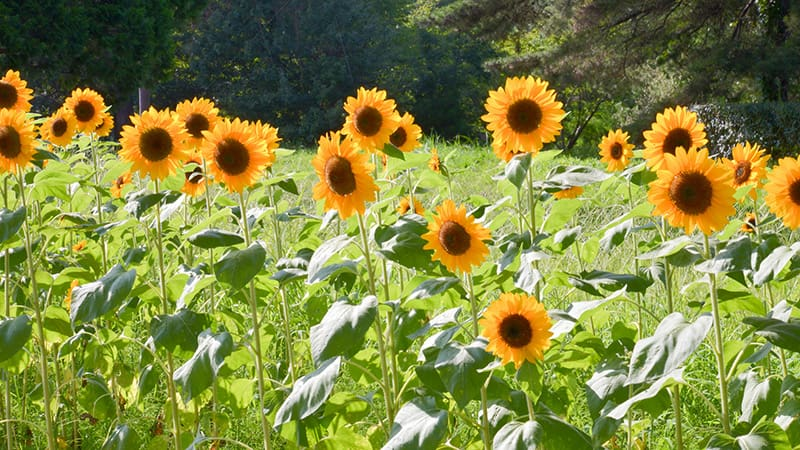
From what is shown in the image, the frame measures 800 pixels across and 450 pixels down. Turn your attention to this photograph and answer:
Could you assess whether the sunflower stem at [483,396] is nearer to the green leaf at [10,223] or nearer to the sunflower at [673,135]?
the sunflower at [673,135]

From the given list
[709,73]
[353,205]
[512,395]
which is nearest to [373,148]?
[353,205]

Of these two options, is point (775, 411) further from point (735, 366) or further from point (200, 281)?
point (200, 281)

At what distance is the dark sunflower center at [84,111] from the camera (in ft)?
10.2

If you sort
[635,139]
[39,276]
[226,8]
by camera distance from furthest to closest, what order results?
[226,8], [635,139], [39,276]

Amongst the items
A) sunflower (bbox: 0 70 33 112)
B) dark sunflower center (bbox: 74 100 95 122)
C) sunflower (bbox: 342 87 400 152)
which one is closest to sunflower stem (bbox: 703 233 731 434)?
sunflower (bbox: 342 87 400 152)

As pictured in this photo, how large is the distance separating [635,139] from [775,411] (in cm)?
1501

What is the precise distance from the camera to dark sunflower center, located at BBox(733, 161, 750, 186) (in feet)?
7.14

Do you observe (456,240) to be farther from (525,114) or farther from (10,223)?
(10,223)

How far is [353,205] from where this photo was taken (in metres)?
1.83

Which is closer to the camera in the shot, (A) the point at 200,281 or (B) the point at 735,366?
(B) the point at 735,366

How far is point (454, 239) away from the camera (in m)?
1.70

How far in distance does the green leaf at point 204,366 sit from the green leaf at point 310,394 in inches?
6.3

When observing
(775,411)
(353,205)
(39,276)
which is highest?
(39,276)

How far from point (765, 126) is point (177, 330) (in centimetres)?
1193
